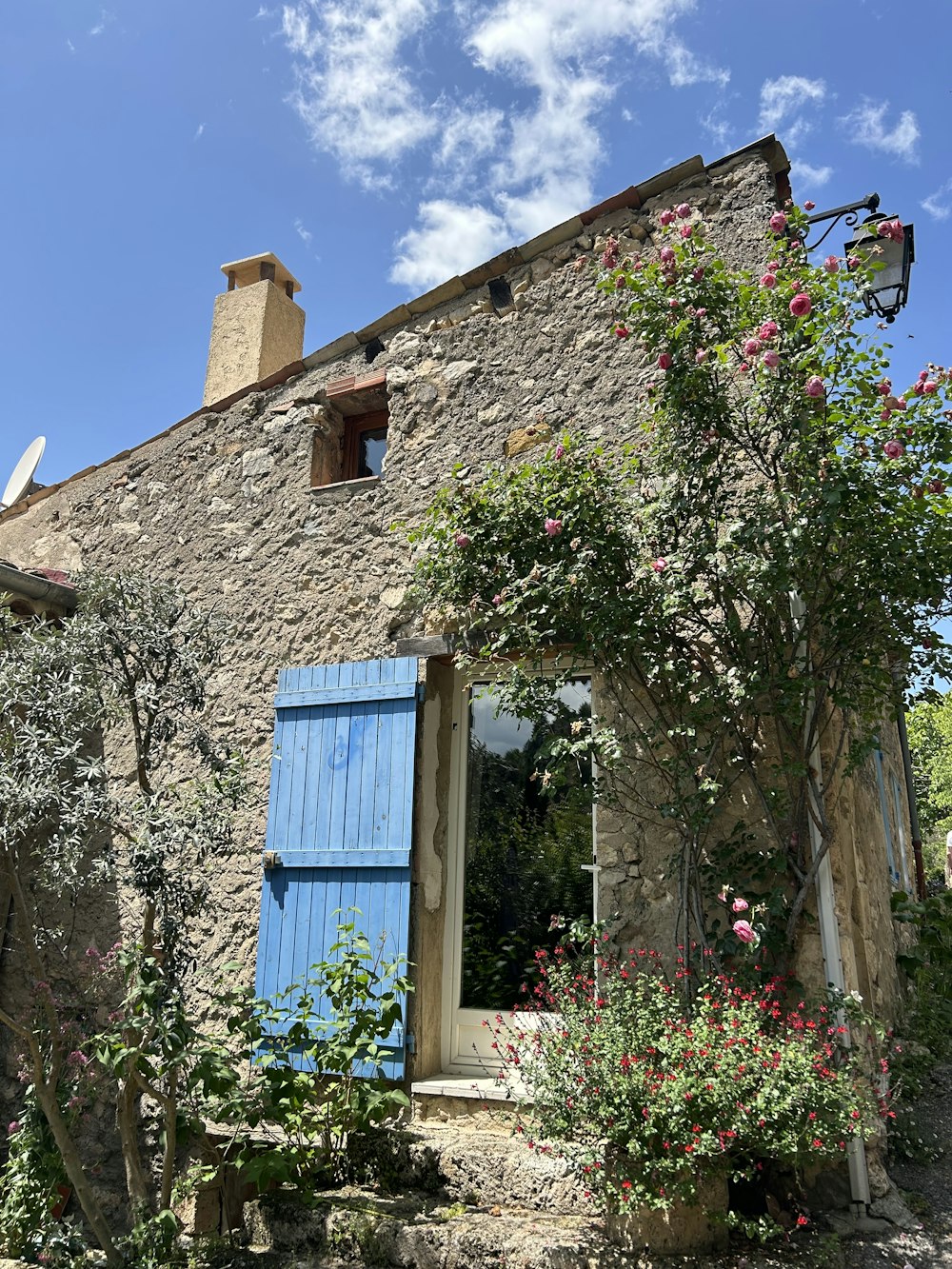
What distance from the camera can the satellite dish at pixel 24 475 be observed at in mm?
7331

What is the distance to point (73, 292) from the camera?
7270 millimetres

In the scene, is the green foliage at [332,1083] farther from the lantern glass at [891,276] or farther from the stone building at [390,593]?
the lantern glass at [891,276]

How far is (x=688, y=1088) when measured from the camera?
2469mm

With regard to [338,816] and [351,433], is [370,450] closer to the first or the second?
[351,433]

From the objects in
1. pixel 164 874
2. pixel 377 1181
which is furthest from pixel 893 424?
pixel 377 1181

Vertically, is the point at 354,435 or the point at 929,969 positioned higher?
the point at 354,435

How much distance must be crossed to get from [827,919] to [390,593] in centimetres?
251

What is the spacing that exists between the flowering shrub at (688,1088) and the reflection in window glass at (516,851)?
0.70 m

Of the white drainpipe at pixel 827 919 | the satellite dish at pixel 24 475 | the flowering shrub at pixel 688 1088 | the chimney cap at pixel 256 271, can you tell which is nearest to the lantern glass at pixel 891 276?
the white drainpipe at pixel 827 919

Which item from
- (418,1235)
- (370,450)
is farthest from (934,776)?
(418,1235)

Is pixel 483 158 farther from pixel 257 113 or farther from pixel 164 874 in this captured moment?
pixel 164 874

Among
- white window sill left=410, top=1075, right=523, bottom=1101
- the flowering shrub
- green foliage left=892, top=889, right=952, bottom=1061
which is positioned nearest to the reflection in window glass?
white window sill left=410, top=1075, right=523, bottom=1101

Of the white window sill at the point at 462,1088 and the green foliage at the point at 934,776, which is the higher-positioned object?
the green foliage at the point at 934,776

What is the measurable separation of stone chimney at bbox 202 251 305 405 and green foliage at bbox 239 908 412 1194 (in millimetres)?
5780
